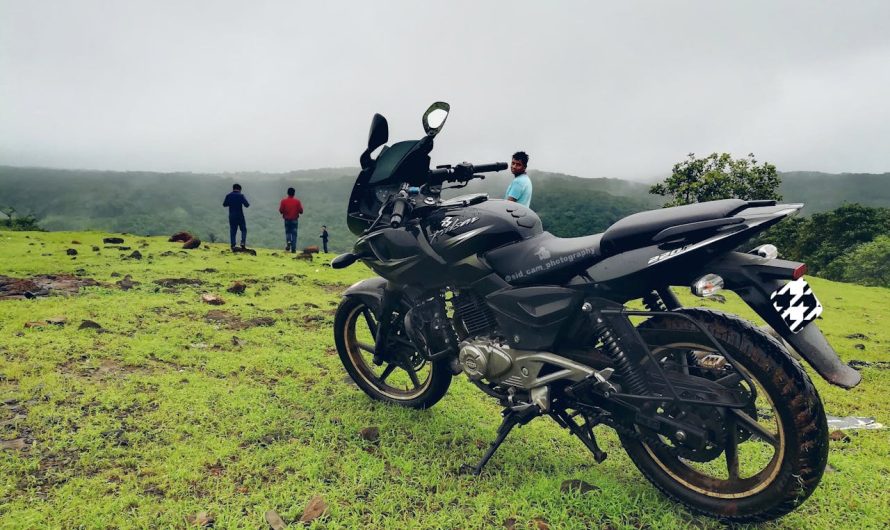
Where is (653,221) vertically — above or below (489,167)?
below

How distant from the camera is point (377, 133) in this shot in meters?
3.67

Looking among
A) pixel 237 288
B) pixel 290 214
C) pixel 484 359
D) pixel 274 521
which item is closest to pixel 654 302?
pixel 484 359

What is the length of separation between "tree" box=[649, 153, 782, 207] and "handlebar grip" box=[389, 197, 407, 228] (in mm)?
44395

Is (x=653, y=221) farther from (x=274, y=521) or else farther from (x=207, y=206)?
(x=207, y=206)

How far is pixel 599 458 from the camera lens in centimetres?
282

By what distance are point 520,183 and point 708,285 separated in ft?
16.8

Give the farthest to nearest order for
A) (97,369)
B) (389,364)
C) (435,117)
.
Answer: (97,369), (389,364), (435,117)

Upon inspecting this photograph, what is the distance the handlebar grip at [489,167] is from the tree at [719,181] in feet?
143

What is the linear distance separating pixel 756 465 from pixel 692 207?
1.97 m

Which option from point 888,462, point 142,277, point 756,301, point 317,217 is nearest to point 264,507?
point 756,301

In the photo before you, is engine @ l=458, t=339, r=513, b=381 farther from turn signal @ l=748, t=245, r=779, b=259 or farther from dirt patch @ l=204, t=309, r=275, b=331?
dirt patch @ l=204, t=309, r=275, b=331

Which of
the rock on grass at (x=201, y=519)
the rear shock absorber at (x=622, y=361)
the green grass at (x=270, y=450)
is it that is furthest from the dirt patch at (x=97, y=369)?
the rear shock absorber at (x=622, y=361)

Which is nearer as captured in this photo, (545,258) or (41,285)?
(545,258)

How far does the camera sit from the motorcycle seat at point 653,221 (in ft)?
7.98
